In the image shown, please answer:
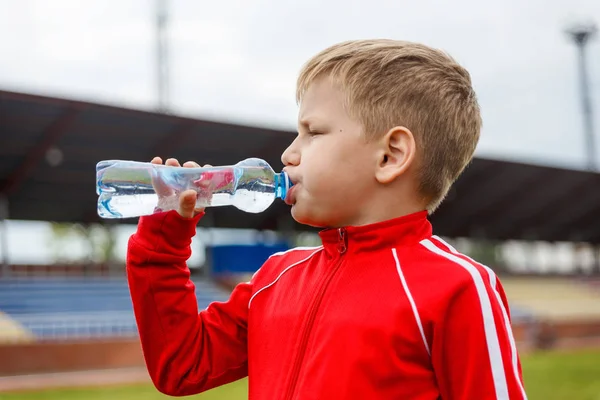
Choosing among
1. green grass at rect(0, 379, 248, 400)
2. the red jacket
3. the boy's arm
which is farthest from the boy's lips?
green grass at rect(0, 379, 248, 400)

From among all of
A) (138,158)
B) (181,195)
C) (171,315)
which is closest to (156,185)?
(181,195)

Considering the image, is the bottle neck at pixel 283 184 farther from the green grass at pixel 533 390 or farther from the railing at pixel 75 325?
the railing at pixel 75 325

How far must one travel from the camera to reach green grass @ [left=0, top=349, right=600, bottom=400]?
874 centimetres

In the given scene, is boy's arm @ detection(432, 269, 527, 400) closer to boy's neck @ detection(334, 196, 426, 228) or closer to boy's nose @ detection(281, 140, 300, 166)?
boy's neck @ detection(334, 196, 426, 228)

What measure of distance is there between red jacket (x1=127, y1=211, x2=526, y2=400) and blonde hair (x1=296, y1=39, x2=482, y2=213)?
0.16 meters

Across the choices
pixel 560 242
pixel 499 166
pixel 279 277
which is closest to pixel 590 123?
pixel 560 242

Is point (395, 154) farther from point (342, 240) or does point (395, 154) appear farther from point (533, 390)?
point (533, 390)

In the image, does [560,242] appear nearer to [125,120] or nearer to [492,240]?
[492,240]

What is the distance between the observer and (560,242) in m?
29.0

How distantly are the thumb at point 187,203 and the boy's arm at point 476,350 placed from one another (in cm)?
61

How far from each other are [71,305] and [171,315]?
591 inches

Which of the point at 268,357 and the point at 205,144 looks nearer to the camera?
the point at 268,357

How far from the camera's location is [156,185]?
75.9 inches

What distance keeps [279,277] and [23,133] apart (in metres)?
13.8
